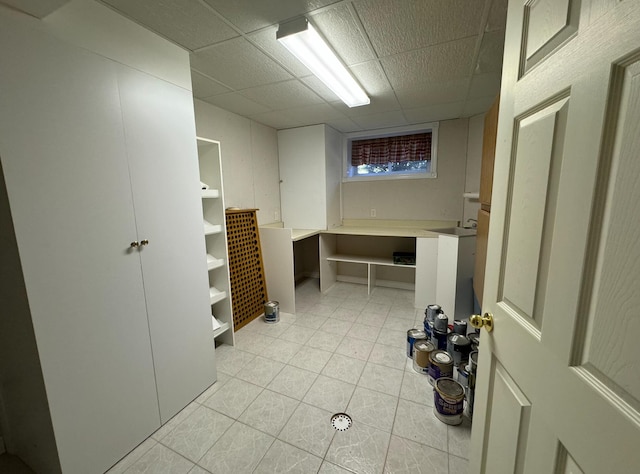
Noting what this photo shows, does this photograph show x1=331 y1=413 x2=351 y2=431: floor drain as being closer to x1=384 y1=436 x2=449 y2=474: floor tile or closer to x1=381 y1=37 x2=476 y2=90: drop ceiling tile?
x1=384 y1=436 x2=449 y2=474: floor tile

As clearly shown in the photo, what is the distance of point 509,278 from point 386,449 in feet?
4.00

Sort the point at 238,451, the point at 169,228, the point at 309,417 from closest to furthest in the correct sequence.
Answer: the point at 238,451 < the point at 169,228 < the point at 309,417

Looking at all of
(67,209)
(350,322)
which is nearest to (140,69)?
(67,209)

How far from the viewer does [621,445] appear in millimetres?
433

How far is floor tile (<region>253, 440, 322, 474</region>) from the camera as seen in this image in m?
1.34

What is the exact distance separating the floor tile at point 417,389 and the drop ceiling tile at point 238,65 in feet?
8.16

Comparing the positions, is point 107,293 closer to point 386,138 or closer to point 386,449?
point 386,449

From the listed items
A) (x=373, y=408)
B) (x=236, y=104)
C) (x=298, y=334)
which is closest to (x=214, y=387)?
(x=298, y=334)

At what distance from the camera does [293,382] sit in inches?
77.1

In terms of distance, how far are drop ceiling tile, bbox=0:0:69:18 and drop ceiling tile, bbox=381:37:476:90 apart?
1.74 metres

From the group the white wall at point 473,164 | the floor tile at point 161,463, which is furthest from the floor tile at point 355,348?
the white wall at point 473,164

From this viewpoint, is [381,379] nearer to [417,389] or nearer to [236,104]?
[417,389]

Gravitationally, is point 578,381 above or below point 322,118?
below

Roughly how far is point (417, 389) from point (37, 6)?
2.76 meters
